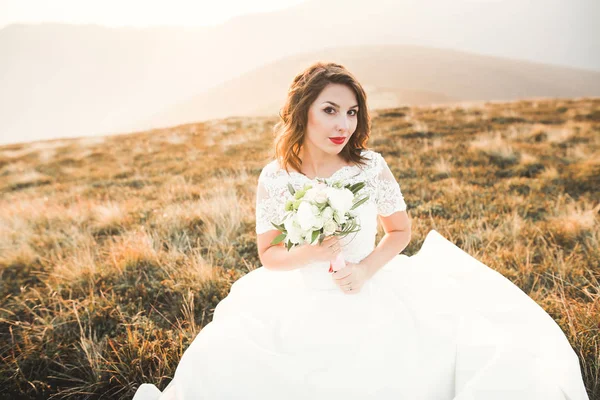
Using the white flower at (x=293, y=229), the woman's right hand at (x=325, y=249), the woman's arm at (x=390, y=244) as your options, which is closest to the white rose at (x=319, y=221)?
the white flower at (x=293, y=229)

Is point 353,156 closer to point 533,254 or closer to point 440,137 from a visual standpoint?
point 533,254

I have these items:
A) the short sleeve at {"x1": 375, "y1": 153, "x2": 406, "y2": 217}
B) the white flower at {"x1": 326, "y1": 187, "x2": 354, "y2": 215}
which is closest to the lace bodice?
the short sleeve at {"x1": 375, "y1": 153, "x2": 406, "y2": 217}

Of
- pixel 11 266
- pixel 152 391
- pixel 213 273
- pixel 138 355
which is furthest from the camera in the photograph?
pixel 11 266

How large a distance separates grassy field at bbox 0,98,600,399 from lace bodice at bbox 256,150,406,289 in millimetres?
1563

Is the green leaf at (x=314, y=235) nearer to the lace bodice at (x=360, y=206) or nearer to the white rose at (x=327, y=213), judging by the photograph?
the white rose at (x=327, y=213)

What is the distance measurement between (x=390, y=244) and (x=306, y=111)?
1216 mm

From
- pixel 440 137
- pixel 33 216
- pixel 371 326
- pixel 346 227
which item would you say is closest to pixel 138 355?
pixel 371 326

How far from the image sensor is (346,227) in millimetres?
2113

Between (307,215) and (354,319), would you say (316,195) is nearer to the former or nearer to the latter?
(307,215)

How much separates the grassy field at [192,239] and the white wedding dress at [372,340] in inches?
36.4

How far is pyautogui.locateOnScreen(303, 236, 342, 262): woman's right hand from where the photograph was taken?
7.43 ft

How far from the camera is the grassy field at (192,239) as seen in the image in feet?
10.9

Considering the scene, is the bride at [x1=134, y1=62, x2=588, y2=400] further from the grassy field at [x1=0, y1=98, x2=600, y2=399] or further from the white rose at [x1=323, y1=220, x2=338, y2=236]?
→ the grassy field at [x1=0, y1=98, x2=600, y2=399]

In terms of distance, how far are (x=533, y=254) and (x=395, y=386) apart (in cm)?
326
